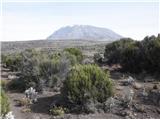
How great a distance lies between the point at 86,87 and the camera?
12172 millimetres

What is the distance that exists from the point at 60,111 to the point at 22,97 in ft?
9.45

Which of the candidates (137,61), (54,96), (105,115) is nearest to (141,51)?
(137,61)

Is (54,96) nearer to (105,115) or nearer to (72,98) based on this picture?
(72,98)

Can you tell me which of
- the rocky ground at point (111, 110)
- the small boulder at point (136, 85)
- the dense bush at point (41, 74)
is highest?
the dense bush at point (41, 74)

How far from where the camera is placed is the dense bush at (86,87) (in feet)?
39.3

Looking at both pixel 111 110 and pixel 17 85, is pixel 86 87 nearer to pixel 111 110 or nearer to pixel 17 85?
pixel 111 110

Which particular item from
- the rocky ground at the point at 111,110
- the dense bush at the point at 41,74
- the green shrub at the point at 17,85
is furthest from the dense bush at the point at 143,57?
the green shrub at the point at 17,85

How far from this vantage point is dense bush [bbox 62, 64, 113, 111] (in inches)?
472

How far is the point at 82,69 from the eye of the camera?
12914 mm

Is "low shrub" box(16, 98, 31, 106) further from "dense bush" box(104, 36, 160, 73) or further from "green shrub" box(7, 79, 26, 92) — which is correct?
"dense bush" box(104, 36, 160, 73)

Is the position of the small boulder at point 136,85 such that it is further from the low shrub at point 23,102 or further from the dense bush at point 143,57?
the low shrub at point 23,102

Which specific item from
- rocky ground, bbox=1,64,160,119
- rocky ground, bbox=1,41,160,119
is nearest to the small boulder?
rocky ground, bbox=1,41,160,119

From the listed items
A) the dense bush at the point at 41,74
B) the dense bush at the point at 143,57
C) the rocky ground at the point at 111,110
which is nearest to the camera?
the rocky ground at the point at 111,110

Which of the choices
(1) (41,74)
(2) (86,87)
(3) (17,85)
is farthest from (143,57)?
(2) (86,87)
